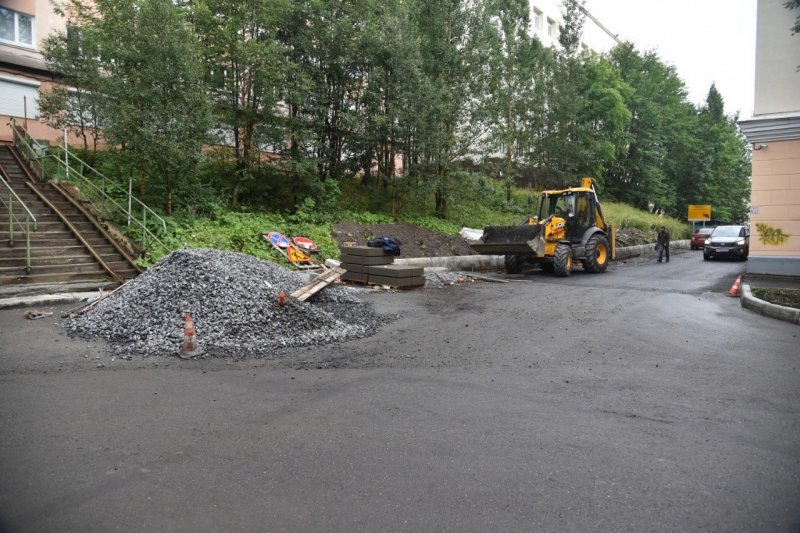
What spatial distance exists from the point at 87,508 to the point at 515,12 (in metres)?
33.3

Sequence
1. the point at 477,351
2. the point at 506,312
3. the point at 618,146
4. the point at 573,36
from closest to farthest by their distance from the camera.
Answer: the point at 477,351 → the point at 506,312 → the point at 573,36 → the point at 618,146

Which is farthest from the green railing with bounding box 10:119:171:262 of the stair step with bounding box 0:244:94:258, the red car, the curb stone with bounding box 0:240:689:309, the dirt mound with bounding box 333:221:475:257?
the red car

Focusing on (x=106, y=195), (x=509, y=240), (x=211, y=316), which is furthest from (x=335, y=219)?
(x=211, y=316)

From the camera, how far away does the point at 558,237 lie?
61.1 ft

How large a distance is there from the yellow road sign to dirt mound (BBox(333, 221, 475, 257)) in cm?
3242

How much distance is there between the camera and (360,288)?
14172 mm

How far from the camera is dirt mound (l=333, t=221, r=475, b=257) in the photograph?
18984 mm

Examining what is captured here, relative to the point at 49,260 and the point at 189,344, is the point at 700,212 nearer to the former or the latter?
the point at 49,260

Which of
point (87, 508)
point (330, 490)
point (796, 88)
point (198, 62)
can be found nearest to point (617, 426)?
point (330, 490)

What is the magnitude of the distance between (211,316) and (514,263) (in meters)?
13.2

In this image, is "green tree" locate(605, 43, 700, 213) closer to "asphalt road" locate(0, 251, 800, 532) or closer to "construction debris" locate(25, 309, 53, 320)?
"asphalt road" locate(0, 251, 800, 532)

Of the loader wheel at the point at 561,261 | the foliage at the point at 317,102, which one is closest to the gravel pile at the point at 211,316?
the foliage at the point at 317,102

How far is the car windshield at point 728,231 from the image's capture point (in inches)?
1052

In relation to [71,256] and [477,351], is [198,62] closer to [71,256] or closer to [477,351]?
[71,256]
